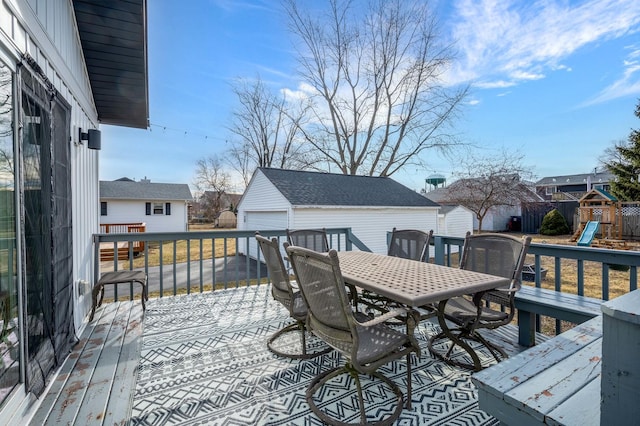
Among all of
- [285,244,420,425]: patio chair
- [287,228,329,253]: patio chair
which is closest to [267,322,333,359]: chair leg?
[285,244,420,425]: patio chair

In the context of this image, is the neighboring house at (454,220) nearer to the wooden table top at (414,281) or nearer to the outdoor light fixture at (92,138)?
the wooden table top at (414,281)

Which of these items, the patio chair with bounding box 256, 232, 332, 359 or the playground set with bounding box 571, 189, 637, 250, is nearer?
the patio chair with bounding box 256, 232, 332, 359

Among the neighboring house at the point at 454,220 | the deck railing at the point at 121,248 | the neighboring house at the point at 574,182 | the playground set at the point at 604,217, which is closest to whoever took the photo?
the deck railing at the point at 121,248

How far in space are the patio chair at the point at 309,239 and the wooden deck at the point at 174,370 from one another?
93 centimetres

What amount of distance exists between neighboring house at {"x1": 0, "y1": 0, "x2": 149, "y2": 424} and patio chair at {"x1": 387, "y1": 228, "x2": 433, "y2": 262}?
3517 mm

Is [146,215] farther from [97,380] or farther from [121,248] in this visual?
[97,380]

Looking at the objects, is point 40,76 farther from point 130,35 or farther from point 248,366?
point 248,366

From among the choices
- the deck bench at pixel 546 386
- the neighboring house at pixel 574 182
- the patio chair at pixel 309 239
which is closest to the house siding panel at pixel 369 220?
the patio chair at pixel 309 239

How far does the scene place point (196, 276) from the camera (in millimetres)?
8984

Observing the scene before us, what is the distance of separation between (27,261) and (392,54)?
53.8 ft

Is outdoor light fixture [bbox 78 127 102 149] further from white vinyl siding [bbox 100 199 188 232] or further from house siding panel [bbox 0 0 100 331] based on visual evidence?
white vinyl siding [bbox 100 199 188 232]

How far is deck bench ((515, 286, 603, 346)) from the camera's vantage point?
2447 mm

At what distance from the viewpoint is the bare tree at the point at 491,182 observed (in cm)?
1392

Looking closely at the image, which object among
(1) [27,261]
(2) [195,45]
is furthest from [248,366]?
(2) [195,45]
